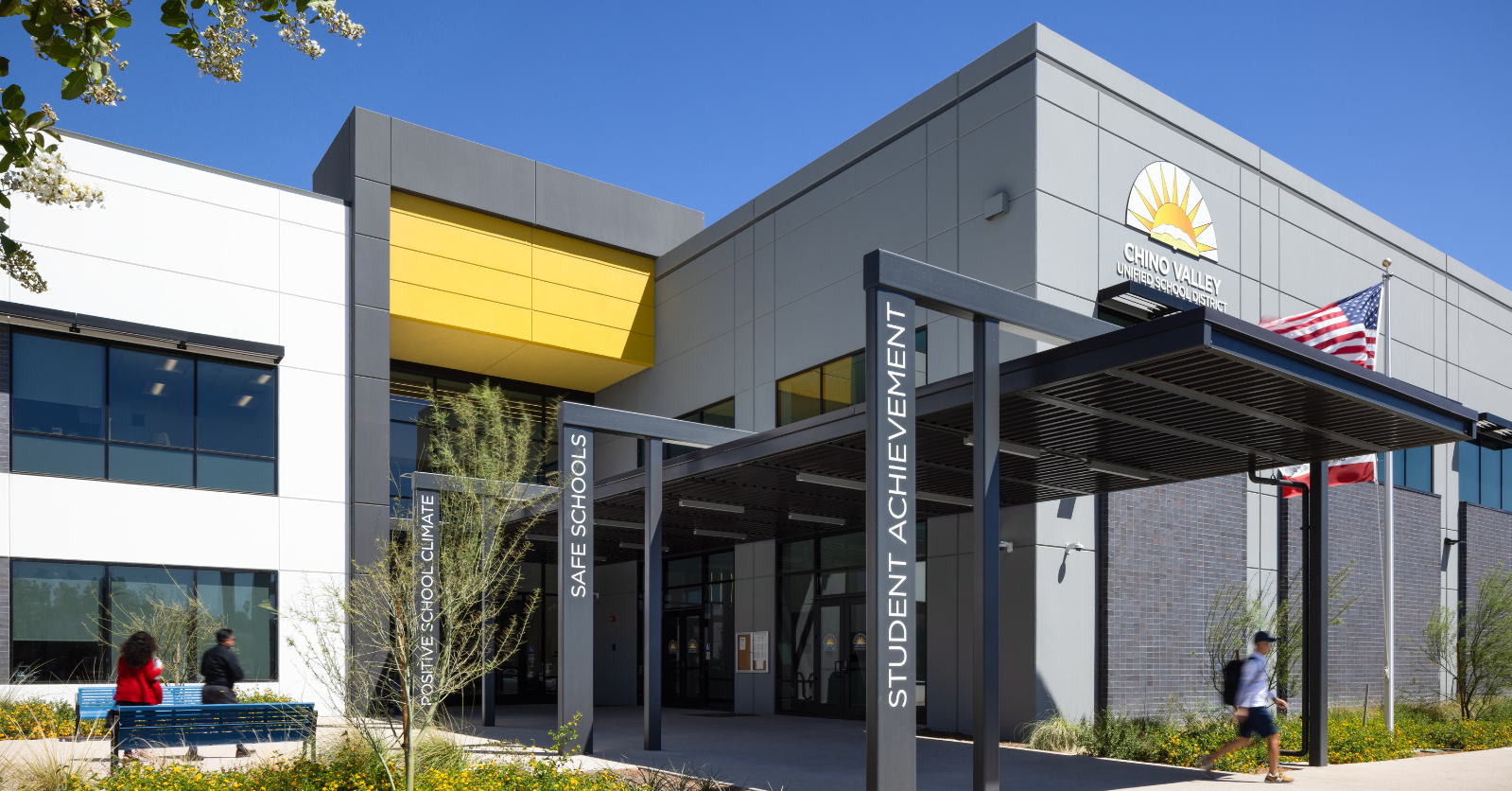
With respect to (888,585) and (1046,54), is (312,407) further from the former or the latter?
(888,585)

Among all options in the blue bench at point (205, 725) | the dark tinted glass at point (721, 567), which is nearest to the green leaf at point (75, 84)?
the blue bench at point (205, 725)

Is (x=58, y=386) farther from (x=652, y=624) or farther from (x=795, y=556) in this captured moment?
(x=795, y=556)

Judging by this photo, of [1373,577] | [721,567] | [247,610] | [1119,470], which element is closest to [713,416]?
[721,567]

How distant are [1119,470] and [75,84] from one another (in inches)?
495

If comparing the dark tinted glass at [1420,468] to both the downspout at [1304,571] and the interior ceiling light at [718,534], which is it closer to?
the downspout at [1304,571]

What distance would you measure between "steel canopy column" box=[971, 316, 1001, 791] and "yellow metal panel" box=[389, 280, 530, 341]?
1629 centimetres

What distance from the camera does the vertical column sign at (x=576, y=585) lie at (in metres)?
13.0

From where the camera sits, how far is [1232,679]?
11.6 meters

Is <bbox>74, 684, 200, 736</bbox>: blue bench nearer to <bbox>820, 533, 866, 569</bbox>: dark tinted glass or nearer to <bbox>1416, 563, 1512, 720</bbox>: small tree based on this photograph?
<bbox>820, 533, 866, 569</bbox>: dark tinted glass

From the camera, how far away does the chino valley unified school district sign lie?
18.2 metres

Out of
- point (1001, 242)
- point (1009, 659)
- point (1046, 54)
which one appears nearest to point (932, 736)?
point (1009, 659)

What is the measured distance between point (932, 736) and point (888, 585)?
9.24 m

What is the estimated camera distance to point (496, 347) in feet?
83.1

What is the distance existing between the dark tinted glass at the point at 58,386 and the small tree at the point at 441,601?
4835 mm
